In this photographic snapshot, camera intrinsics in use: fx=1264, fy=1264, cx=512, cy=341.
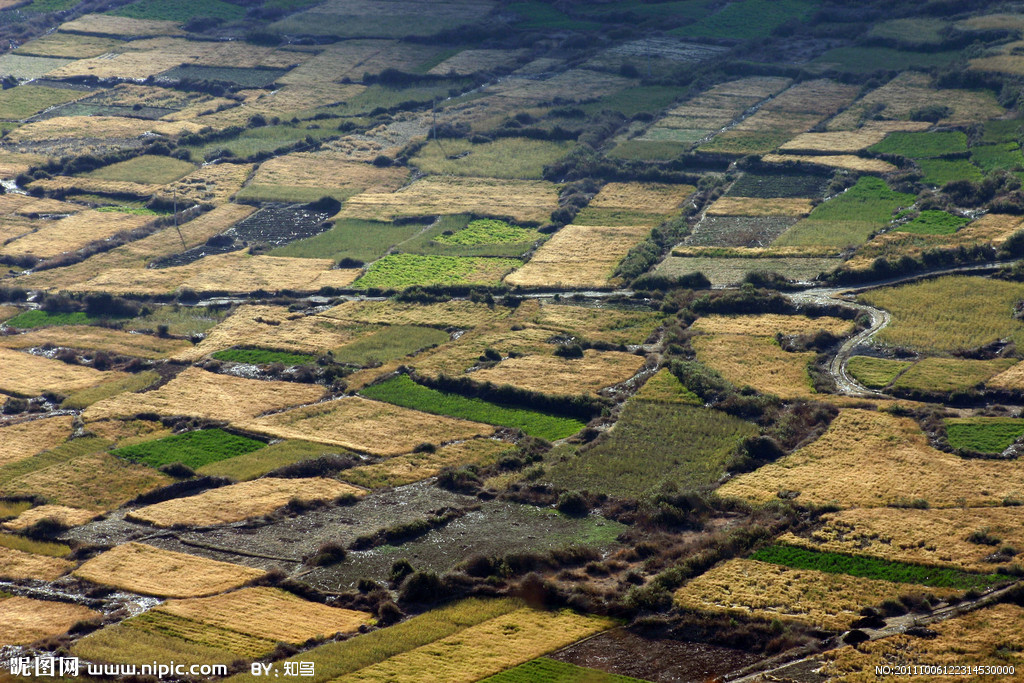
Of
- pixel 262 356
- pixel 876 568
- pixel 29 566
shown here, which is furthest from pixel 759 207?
pixel 29 566

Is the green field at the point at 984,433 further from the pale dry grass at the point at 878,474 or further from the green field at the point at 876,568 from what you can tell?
the green field at the point at 876,568

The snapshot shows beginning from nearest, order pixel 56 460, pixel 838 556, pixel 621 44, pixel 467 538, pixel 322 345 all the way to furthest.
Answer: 1. pixel 838 556
2. pixel 467 538
3. pixel 56 460
4. pixel 322 345
5. pixel 621 44

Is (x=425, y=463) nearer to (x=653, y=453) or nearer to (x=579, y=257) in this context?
(x=653, y=453)

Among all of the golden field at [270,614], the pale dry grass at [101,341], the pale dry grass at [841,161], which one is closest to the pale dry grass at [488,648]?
the golden field at [270,614]

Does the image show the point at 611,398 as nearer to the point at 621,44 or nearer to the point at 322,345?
the point at 322,345

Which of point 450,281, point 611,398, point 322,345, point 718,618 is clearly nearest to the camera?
point 718,618

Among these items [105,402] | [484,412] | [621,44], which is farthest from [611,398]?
[621,44]
